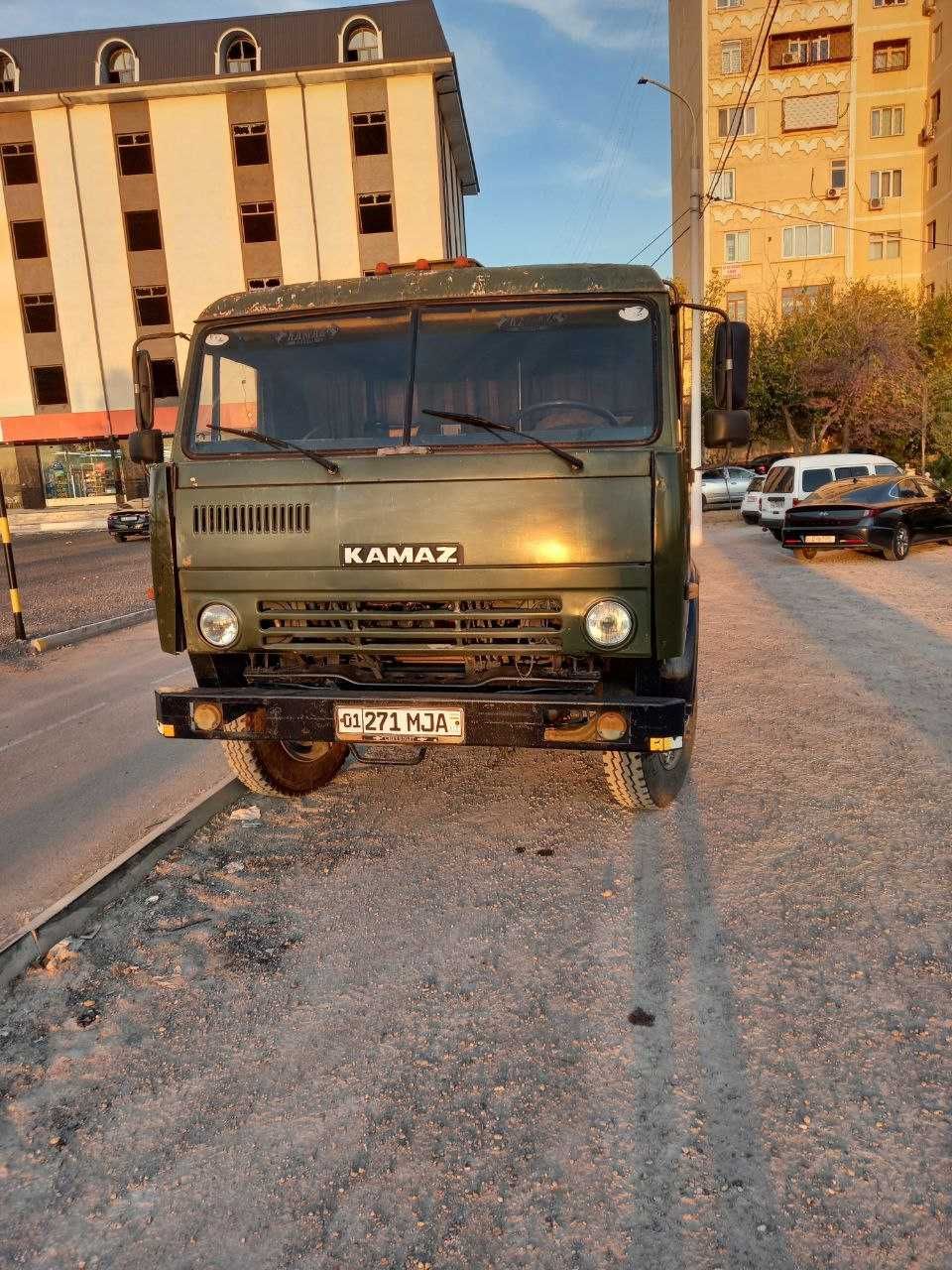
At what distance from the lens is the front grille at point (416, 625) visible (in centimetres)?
376

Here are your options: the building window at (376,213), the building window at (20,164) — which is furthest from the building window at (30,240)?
the building window at (376,213)

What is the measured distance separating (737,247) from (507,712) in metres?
49.4

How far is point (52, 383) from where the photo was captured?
124ft

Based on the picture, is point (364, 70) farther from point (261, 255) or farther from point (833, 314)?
point (833, 314)

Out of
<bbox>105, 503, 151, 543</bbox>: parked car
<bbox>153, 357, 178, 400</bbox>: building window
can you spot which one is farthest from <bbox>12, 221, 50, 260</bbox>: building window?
<bbox>105, 503, 151, 543</bbox>: parked car

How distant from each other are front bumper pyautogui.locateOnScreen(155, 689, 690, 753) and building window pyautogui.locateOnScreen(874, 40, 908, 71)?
179 ft

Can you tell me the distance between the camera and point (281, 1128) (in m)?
2.48

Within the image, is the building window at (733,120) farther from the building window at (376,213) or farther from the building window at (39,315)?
the building window at (39,315)

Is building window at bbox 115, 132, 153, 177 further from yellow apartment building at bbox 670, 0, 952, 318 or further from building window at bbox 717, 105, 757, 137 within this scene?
building window at bbox 717, 105, 757, 137

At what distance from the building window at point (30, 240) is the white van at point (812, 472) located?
33.6 meters

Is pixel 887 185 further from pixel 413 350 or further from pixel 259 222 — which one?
pixel 413 350

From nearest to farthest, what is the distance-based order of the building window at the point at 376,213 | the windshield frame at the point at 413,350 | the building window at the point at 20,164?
the windshield frame at the point at 413,350 < the building window at the point at 376,213 < the building window at the point at 20,164

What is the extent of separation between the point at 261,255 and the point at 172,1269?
39883 mm

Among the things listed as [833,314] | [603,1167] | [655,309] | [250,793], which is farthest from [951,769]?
[833,314]
